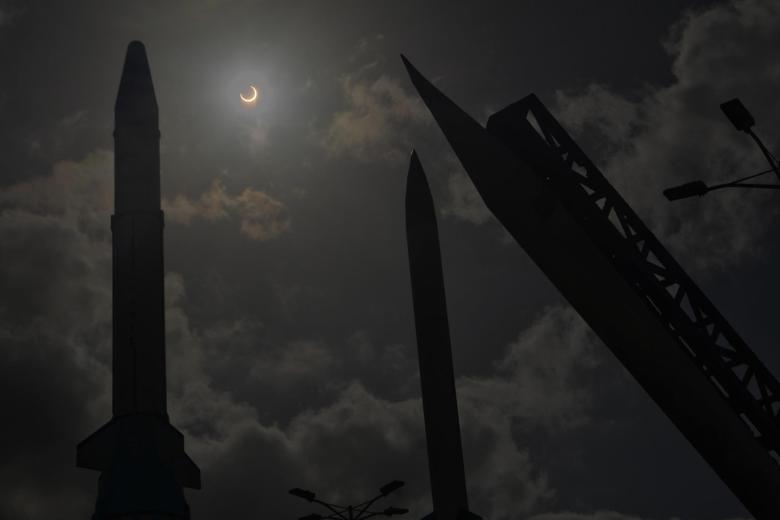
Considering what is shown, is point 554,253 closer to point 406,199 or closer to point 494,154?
point 494,154

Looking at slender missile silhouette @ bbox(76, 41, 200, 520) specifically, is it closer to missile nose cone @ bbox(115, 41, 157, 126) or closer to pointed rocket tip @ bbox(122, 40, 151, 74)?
missile nose cone @ bbox(115, 41, 157, 126)

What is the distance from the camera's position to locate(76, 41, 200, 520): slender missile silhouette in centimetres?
1984

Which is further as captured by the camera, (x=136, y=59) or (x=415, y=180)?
(x=415, y=180)

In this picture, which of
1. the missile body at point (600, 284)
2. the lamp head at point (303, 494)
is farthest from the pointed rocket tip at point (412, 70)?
the lamp head at point (303, 494)

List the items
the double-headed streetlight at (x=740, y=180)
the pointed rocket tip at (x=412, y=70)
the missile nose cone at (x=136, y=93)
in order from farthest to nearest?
the missile nose cone at (x=136, y=93)
the pointed rocket tip at (x=412, y=70)
the double-headed streetlight at (x=740, y=180)

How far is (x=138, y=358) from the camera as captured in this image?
21609 mm

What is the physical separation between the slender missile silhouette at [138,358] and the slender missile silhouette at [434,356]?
34.9ft

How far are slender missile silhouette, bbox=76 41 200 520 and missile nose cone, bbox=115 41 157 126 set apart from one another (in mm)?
36

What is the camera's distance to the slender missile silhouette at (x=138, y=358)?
781 inches

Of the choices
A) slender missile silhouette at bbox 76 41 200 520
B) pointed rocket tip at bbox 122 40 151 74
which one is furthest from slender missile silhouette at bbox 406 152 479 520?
pointed rocket tip at bbox 122 40 151 74

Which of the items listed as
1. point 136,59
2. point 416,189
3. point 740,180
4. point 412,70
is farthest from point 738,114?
point 416,189

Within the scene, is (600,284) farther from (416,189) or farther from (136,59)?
(416,189)

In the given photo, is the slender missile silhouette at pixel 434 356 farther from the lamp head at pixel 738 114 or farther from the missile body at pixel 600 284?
the lamp head at pixel 738 114

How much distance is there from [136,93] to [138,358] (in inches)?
318
